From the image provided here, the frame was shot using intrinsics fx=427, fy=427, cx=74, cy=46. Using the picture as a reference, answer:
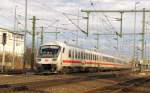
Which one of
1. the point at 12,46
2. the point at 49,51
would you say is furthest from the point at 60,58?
the point at 12,46

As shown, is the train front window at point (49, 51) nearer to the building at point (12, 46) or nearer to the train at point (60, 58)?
the train at point (60, 58)

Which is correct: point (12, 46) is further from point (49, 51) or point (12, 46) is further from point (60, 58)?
point (60, 58)

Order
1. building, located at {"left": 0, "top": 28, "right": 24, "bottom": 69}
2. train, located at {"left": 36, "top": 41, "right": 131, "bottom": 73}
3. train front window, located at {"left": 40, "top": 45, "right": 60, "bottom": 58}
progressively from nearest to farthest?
1. train, located at {"left": 36, "top": 41, "right": 131, "bottom": 73}
2. train front window, located at {"left": 40, "top": 45, "right": 60, "bottom": 58}
3. building, located at {"left": 0, "top": 28, "right": 24, "bottom": 69}

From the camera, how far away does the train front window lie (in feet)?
143

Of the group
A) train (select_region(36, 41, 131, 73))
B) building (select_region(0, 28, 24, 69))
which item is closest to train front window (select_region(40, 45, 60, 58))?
train (select_region(36, 41, 131, 73))

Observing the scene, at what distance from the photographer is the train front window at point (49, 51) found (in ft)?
143

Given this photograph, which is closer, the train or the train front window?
the train

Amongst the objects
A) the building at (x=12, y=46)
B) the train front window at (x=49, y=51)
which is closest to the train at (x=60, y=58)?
the train front window at (x=49, y=51)

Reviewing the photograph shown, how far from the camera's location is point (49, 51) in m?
44.1

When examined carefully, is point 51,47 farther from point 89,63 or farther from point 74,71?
point 89,63

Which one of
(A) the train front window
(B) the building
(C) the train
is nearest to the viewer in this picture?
(C) the train

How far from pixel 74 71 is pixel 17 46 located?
40799 millimetres

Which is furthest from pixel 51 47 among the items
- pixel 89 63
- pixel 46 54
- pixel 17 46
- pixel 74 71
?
pixel 17 46

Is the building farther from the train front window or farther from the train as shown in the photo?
the train front window
